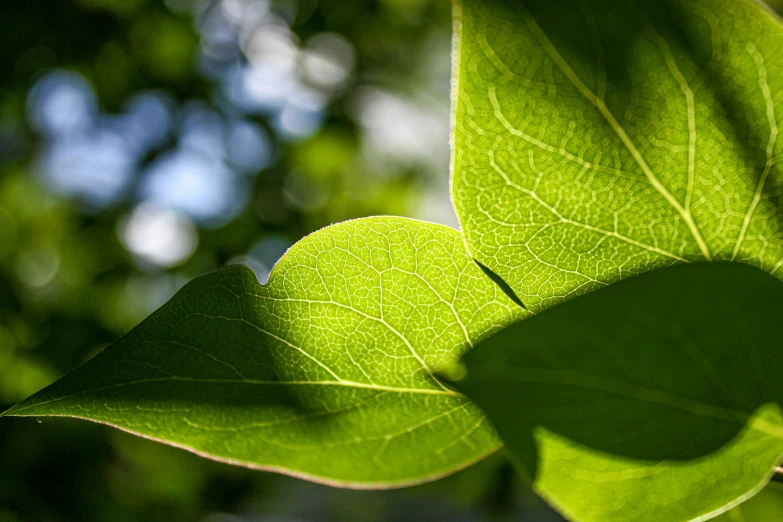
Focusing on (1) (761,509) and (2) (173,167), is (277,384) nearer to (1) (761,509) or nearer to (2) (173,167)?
(1) (761,509)

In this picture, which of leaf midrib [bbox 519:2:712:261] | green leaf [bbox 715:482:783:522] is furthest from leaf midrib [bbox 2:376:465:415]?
green leaf [bbox 715:482:783:522]

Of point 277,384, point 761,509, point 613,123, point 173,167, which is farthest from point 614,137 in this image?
point 173,167

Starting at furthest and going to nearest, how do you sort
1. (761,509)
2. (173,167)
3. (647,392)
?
(173,167), (761,509), (647,392)

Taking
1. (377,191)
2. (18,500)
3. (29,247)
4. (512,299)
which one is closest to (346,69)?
(377,191)

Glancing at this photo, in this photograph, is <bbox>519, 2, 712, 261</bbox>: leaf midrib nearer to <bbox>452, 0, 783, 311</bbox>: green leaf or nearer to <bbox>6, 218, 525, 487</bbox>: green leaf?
<bbox>452, 0, 783, 311</bbox>: green leaf

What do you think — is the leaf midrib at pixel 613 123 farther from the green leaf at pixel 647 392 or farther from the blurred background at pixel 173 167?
the blurred background at pixel 173 167

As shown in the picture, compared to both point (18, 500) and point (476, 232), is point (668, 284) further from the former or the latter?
point (18, 500)
